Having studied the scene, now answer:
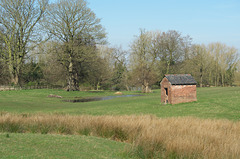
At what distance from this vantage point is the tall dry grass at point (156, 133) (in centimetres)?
757

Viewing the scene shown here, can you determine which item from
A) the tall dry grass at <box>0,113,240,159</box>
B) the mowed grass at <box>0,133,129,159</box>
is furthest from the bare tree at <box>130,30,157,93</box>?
the mowed grass at <box>0,133,129,159</box>

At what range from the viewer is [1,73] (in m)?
59.0

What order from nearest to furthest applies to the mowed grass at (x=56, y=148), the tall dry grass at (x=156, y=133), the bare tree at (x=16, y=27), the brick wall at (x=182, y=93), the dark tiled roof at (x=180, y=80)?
the mowed grass at (x=56, y=148) < the tall dry grass at (x=156, y=133) < the dark tiled roof at (x=180, y=80) < the brick wall at (x=182, y=93) < the bare tree at (x=16, y=27)

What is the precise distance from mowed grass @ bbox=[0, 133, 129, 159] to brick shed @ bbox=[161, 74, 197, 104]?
19216 mm

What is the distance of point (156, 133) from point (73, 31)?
4982cm

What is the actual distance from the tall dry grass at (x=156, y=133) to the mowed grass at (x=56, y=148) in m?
0.90

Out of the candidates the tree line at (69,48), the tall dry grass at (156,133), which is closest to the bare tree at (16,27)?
the tree line at (69,48)

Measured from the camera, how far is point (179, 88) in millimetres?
27609

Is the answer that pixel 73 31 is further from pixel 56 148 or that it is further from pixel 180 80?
pixel 56 148

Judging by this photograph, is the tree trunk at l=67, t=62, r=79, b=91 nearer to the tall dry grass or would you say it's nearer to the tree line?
the tree line

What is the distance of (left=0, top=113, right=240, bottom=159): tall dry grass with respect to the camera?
757 cm

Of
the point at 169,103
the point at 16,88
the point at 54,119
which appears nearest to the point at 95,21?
the point at 16,88

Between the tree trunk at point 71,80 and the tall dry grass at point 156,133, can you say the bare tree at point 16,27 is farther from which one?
the tall dry grass at point 156,133

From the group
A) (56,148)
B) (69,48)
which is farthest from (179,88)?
(69,48)
